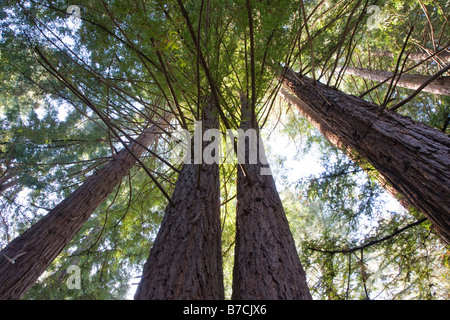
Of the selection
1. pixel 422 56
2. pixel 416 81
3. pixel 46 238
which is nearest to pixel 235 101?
pixel 46 238

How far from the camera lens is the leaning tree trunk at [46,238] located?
246 centimetres

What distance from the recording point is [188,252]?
1.34m

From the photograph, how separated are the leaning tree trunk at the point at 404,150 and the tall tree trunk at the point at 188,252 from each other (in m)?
1.49

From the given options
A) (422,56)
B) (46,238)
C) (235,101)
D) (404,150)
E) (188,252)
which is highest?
(422,56)

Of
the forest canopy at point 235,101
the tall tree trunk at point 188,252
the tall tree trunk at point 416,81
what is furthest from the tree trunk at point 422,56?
the tall tree trunk at point 188,252

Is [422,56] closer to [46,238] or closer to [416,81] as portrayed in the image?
[416,81]

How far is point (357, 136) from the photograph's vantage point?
2307 millimetres

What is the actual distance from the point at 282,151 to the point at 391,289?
451 centimetres

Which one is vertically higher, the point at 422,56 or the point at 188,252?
the point at 422,56

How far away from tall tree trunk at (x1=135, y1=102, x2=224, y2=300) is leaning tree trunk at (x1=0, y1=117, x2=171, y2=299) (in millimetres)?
652

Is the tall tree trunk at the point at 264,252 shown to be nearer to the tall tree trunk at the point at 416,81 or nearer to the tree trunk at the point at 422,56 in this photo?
the tall tree trunk at the point at 416,81

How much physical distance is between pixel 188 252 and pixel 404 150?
1.80 m

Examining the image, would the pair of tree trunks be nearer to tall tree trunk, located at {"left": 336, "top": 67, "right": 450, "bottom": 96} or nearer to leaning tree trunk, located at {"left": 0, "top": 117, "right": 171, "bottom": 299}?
leaning tree trunk, located at {"left": 0, "top": 117, "right": 171, "bottom": 299}
